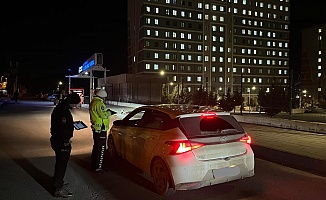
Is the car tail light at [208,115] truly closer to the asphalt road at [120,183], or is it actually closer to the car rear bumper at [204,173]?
the car rear bumper at [204,173]

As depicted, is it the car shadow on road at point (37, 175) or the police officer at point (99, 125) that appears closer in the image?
the car shadow on road at point (37, 175)

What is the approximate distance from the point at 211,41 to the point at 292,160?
83905 millimetres

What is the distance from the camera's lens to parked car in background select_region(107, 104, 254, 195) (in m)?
5.53

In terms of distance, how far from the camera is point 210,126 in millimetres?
6184

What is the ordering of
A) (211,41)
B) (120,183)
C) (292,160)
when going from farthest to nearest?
(211,41), (292,160), (120,183)

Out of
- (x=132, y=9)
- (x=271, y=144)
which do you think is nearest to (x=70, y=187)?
(x=271, y=144)

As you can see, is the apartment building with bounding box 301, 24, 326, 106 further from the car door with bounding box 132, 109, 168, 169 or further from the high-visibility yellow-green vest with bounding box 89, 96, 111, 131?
the high-visibility yellow-green vest with bounding box 89, 96, 111, 131

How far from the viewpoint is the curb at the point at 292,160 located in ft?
26.6

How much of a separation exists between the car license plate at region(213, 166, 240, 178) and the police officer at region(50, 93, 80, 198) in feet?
8.31

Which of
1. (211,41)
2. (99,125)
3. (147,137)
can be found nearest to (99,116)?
(99,125)

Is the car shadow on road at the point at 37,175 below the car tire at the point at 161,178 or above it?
below

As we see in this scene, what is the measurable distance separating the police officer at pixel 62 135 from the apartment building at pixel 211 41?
69579 mm

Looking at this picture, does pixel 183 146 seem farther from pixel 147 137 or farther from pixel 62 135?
pixel 62 135

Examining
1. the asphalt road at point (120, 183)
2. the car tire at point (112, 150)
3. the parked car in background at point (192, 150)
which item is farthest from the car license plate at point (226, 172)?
the car tire at point (112, 150)
